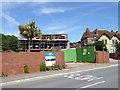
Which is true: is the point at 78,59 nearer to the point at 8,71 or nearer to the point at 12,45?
the point at 8,71

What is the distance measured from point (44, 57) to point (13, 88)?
7.60 m

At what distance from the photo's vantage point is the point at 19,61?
44.8 feet

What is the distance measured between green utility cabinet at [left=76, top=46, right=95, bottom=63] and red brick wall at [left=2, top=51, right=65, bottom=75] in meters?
13.7

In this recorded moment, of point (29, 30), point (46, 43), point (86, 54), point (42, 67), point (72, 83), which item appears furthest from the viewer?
point (46, 43)

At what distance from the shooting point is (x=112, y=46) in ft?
169

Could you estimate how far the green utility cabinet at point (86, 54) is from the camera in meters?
27.5

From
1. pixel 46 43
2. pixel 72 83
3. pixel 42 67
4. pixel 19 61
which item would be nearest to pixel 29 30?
pixel 42 67

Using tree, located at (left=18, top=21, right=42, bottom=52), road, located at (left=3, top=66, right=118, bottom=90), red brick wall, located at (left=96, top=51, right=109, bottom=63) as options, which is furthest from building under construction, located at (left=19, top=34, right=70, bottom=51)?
road, located at (left=3, top=66, right=118, bottom=90)

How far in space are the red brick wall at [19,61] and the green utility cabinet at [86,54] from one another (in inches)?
539

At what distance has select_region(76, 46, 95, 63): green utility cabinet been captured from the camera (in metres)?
27.5

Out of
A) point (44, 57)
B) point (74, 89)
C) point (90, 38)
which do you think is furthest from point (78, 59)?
point (90, 38)

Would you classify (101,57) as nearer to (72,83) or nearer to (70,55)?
(70,55)

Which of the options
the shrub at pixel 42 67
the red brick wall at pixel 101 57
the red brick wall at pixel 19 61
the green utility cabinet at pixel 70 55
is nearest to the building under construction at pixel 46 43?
the green utility cabinet at pixel 70 55

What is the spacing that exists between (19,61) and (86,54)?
1702cm
